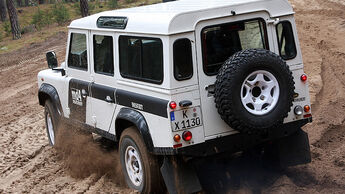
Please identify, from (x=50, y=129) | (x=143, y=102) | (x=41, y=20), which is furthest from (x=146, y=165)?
(x=41, y=20)

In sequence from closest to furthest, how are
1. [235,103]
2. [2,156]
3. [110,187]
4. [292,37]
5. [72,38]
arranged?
[235,103]
[292,37]
[110,187]
[72,38]
[2,156]

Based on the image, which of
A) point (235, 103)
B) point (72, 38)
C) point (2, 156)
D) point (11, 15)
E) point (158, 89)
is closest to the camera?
point (235, 103)

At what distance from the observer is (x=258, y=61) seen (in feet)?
18.5

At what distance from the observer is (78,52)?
7848 millimetres

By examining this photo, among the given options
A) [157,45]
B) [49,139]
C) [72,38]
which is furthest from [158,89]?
[49,139]

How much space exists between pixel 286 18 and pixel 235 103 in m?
1.32

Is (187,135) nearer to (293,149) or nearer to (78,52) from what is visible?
(293,149)

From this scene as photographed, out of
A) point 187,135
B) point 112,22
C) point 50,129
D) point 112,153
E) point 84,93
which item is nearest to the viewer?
point 187,135

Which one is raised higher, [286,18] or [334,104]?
[286,18]

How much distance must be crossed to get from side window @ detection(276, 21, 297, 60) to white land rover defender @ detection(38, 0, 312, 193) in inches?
0.4

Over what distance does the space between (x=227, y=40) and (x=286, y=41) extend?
73cm

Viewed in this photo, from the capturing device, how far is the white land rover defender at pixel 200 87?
5691mm

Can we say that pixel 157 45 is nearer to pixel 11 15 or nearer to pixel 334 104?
pixel 334 104

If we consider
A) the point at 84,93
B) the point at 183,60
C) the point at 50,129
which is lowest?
the point at 50,129
